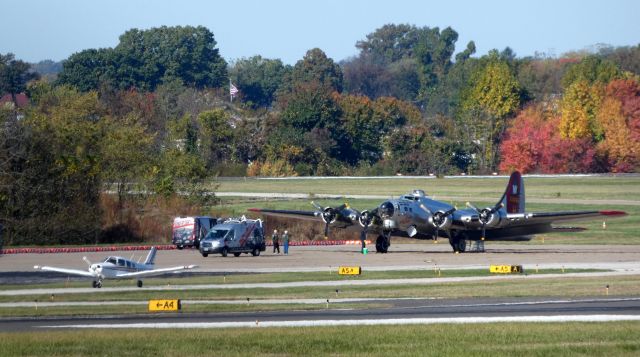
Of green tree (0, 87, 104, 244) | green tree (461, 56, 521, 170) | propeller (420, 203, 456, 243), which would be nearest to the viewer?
propeller (420, 203, 456, 243)

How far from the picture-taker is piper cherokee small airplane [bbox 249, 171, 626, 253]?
57.8 m

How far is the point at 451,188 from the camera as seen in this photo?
11288 centimetres

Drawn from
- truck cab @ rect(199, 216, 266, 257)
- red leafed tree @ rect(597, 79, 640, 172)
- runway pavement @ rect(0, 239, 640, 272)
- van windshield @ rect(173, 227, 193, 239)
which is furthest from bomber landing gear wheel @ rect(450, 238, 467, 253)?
red leafed tree @ rect(597, 79, 640, 172)

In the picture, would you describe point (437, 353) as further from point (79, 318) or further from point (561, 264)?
point (561, 264)

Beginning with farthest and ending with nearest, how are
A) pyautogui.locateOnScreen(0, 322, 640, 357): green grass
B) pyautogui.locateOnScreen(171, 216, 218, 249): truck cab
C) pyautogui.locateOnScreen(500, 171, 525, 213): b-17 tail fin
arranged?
pyautogui.locateOnScreen(171, 216, 218, 249): truck cab < pyautogui.locateOnScreen(500, 171, 525, 213): b-17 tail fin < pyautogui.locateOnScreen(0, 322, 640, 357): green grass

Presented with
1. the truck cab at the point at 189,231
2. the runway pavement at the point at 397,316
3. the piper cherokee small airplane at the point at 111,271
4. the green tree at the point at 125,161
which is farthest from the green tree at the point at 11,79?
the runway pavement at the point at 397,316

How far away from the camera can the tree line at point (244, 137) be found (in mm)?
69188

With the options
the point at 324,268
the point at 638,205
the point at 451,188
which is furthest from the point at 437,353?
the point at 451,188

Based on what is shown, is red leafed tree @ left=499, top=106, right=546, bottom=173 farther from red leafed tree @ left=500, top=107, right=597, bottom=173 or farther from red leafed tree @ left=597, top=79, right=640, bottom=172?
red leafed tree @ left=597, top=79, right=640, bottom=172

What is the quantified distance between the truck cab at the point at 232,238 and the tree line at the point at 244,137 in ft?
46.1

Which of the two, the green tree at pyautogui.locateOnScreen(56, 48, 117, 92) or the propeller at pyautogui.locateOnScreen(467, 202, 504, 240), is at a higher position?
the green tree at pyautogui.locateOnScreen(56, 48, 117, 92)

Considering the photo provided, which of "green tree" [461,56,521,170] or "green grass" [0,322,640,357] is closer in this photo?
"green grass" [0,322,640,357]

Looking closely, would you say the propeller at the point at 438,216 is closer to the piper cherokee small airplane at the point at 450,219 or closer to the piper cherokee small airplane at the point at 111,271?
the piper cherokee small airplane at the point at 450,219

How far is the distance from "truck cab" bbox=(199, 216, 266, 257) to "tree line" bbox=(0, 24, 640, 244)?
14.1 metres
